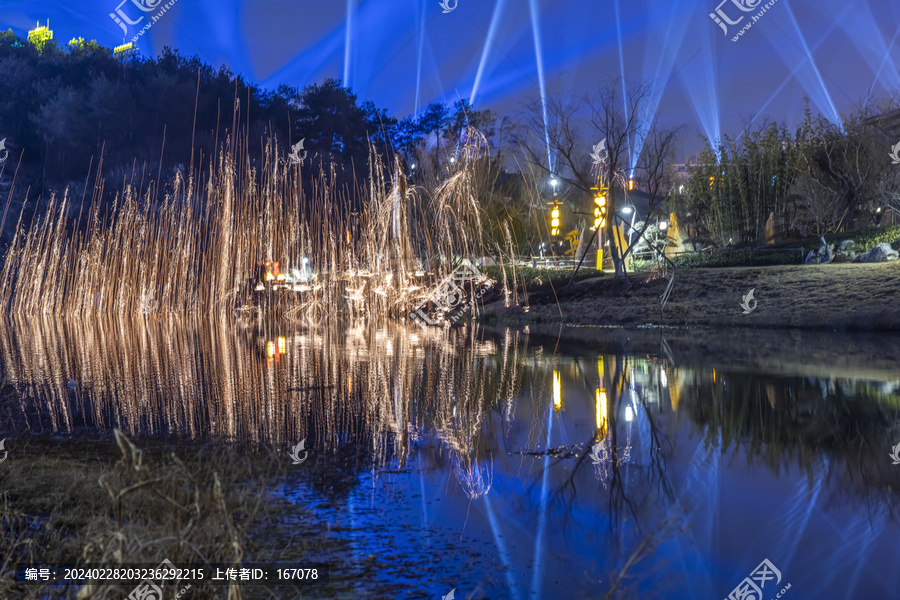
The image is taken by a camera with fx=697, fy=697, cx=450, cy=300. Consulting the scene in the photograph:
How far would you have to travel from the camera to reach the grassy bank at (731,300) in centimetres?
2316

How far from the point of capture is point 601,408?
37.5 feet

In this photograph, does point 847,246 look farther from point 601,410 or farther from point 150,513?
point 150,513

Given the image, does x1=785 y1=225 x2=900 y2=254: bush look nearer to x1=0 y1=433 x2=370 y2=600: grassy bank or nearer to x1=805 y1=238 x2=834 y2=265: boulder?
x1=805 y1=238 x2=834 y2=265: boulder

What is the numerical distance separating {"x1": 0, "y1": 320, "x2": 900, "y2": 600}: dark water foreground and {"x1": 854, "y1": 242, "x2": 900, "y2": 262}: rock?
42.2ft

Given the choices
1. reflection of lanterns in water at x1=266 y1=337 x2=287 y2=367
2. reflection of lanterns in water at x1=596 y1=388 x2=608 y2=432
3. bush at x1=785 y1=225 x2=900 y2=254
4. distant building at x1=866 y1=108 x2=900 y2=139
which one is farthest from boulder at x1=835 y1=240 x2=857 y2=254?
reflection of lanterns in water at x1=266 y1=337 x2=287 y2=367

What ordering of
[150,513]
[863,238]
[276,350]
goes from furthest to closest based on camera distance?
[863,238] → [276,350] → [150,513]

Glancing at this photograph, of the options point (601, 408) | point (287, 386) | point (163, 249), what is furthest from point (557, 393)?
point (163, 249)

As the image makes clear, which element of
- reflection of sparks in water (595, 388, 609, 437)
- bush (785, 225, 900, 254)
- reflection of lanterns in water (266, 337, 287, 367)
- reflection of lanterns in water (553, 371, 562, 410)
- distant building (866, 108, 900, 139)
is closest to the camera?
reflection of sparks in water (595, 388, 609, 437)

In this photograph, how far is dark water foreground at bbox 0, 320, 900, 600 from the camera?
549cm

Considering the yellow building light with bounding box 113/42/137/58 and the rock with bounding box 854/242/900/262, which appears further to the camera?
the yellow building light with bounding box 113/42/137/58

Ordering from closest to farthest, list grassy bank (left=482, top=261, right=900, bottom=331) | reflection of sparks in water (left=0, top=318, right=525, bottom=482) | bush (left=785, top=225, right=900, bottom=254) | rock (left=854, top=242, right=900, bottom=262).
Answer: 1. reflection of sparks in water (left=0, top=318, right=525, bottom=482)
2. grassy bank (left=482, top=261, right=900, bottom=331)
3. rock (left=854, top=242, right=900, bottom=262)
4. bush (left=785, top=225, right=900, bottom=254)

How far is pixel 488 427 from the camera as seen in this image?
33.4 ft

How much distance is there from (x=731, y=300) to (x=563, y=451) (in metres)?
20.4

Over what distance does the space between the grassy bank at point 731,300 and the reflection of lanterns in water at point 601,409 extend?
13.7 m
